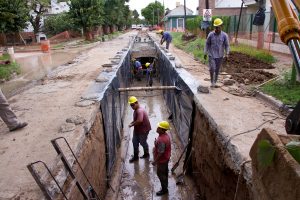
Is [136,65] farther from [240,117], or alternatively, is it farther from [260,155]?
[260,155]

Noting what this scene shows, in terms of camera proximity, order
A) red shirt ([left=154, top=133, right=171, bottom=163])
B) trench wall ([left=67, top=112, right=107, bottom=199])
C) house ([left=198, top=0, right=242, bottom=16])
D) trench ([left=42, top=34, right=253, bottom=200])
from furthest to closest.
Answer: house ([left=198, top=0, right=242, bottom=16]), red shirt ([left=154, top=133, right=171, bottom=163]), trench ([left=42, top=34, right=253, bottom=200]), trench wall ([left=67, top=112, right=107, bottom=199])

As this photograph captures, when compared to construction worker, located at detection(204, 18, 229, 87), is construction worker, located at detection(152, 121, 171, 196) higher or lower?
lower

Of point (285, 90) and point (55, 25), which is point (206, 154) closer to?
point (285, 90)

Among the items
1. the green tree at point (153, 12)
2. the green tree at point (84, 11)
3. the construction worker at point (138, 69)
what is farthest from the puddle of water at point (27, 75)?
the green tree at point (153, 12)

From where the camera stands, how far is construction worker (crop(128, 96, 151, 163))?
8.05 m

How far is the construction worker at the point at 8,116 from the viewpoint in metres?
5.62

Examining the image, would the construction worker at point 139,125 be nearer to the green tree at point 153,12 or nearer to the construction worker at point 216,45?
the construction worker at point 216,45

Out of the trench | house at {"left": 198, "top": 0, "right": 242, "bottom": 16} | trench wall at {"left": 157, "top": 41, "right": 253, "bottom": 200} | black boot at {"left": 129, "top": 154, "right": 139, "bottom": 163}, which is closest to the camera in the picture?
trench wall at {"left": 157, "top": 41, "right": 253, "bottom": 200}

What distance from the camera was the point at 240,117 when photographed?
640cm

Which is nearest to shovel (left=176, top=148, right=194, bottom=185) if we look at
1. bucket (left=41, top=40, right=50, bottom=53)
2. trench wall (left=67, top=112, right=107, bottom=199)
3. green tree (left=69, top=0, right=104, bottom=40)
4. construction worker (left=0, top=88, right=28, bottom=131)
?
trench wall (left=67, top=112, right=107, bottom=199)

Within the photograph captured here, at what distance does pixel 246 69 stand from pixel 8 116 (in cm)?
920

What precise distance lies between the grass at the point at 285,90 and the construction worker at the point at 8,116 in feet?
19.1

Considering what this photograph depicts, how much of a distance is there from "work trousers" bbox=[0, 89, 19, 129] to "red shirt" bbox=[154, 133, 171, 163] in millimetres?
2902

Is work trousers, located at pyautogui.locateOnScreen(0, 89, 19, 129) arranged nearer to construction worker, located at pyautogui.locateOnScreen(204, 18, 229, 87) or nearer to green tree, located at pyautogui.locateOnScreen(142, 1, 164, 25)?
construction worker, located at pyautogui.locateOnScreen(204, 18, 229, 87)
